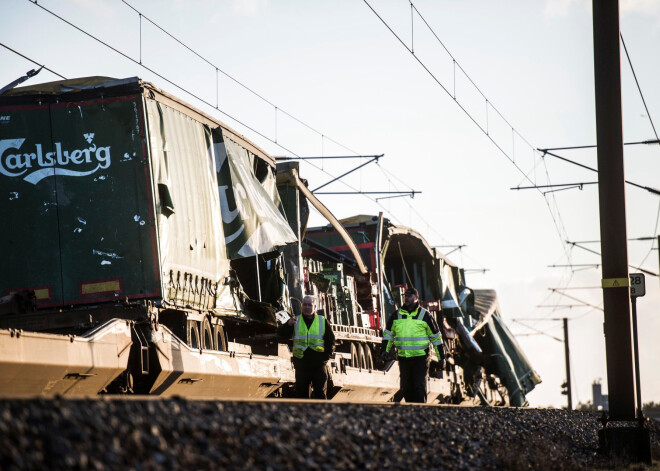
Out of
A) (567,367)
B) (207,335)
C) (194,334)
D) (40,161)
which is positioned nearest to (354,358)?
(207,335)

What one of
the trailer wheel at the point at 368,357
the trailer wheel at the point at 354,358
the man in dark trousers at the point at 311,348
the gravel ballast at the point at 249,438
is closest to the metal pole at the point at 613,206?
the gravel ballast at the point at 249,438

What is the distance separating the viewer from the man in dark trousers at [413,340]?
1302cm

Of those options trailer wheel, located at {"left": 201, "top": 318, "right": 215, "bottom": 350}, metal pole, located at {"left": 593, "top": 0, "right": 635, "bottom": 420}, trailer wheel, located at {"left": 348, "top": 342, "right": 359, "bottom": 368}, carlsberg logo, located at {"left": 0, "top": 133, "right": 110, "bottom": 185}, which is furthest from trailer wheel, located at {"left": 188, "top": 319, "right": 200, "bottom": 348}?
trailer wheel, located at {"left": 348, "top": 342, "right": 359, "bottom": 368}

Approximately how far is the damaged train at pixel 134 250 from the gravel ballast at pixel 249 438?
2.85 metres

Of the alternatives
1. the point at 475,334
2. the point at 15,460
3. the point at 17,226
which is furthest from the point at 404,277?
the point at 15,460

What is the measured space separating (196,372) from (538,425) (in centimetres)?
474

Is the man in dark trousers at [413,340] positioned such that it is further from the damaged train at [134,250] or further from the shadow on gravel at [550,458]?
the damaged train at [134,250]

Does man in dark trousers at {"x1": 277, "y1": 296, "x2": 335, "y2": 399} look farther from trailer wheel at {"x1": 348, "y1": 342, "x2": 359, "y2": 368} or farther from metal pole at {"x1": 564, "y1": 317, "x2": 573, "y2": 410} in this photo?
metal pole at {"x1": 564, "y1": 317, "x2": 573, "y2": 410}

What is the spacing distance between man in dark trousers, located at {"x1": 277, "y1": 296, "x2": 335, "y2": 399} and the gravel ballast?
6.75 feet

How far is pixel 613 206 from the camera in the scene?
13.3 meters

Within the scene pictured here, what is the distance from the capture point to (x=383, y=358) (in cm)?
1303

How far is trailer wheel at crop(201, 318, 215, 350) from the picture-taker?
14.0 m

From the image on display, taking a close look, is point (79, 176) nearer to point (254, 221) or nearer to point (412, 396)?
point (254, 221)

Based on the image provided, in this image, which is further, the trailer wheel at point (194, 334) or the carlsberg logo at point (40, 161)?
the trailer wheel at point (194, 334)
